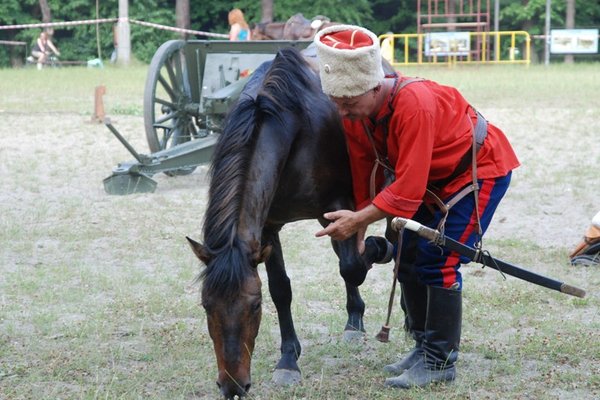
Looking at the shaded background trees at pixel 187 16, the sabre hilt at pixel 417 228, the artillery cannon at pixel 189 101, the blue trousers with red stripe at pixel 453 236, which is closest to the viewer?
the sabre hilt at pixel 417 228

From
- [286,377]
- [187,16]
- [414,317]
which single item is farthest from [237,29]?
[187,16]

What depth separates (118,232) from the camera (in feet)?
23.9

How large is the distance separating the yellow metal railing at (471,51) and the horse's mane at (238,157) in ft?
74.8

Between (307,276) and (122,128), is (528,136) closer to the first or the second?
(122,128)

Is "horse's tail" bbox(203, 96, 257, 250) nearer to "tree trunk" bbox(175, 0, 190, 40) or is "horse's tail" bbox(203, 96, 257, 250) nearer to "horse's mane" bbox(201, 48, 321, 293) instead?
"horse's mane" bbox(201, 48, 321, 293)

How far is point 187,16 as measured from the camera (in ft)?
115

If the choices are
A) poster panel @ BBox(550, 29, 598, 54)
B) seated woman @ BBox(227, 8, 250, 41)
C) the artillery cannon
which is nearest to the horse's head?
the artillery cannon

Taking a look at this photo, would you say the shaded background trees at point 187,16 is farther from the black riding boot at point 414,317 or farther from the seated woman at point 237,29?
the black riding boot at point 414,317

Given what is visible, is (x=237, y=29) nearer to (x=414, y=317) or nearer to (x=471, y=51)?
(x=414, y=317)

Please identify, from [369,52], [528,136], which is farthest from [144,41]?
[369,52]

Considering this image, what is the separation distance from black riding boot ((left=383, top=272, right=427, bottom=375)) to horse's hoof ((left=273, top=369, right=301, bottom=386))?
38 centimetres

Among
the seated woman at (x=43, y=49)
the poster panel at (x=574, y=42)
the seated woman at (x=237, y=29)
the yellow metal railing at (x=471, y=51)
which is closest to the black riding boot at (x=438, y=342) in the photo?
the seated woman at (x=237, y=29)

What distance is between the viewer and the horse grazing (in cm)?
328

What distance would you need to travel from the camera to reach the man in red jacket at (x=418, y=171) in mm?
3541
